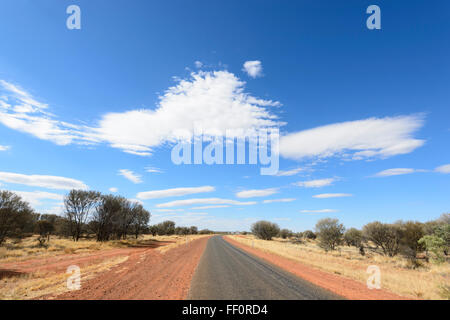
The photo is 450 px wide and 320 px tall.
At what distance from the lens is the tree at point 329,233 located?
3799 cm

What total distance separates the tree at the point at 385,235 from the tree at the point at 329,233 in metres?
4.23

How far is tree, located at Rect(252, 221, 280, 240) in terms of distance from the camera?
78438 millimetres

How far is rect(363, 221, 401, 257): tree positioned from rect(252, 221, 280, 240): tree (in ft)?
150

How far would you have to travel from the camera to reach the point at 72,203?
137ft

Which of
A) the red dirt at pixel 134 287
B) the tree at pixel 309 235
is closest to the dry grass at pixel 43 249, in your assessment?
the red dirt at pixel 134 287

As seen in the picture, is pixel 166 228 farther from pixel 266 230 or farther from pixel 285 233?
pixel 285 233

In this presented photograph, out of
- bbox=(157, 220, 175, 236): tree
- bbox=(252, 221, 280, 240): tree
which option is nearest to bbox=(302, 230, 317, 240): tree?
bbox=(252, 221, 280, 240): tree

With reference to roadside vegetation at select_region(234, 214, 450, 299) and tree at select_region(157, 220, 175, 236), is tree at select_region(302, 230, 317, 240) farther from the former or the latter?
tree at select_region(157, 220, 175, 236)

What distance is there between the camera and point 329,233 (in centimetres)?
3831

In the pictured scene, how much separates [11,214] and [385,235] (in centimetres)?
5321
